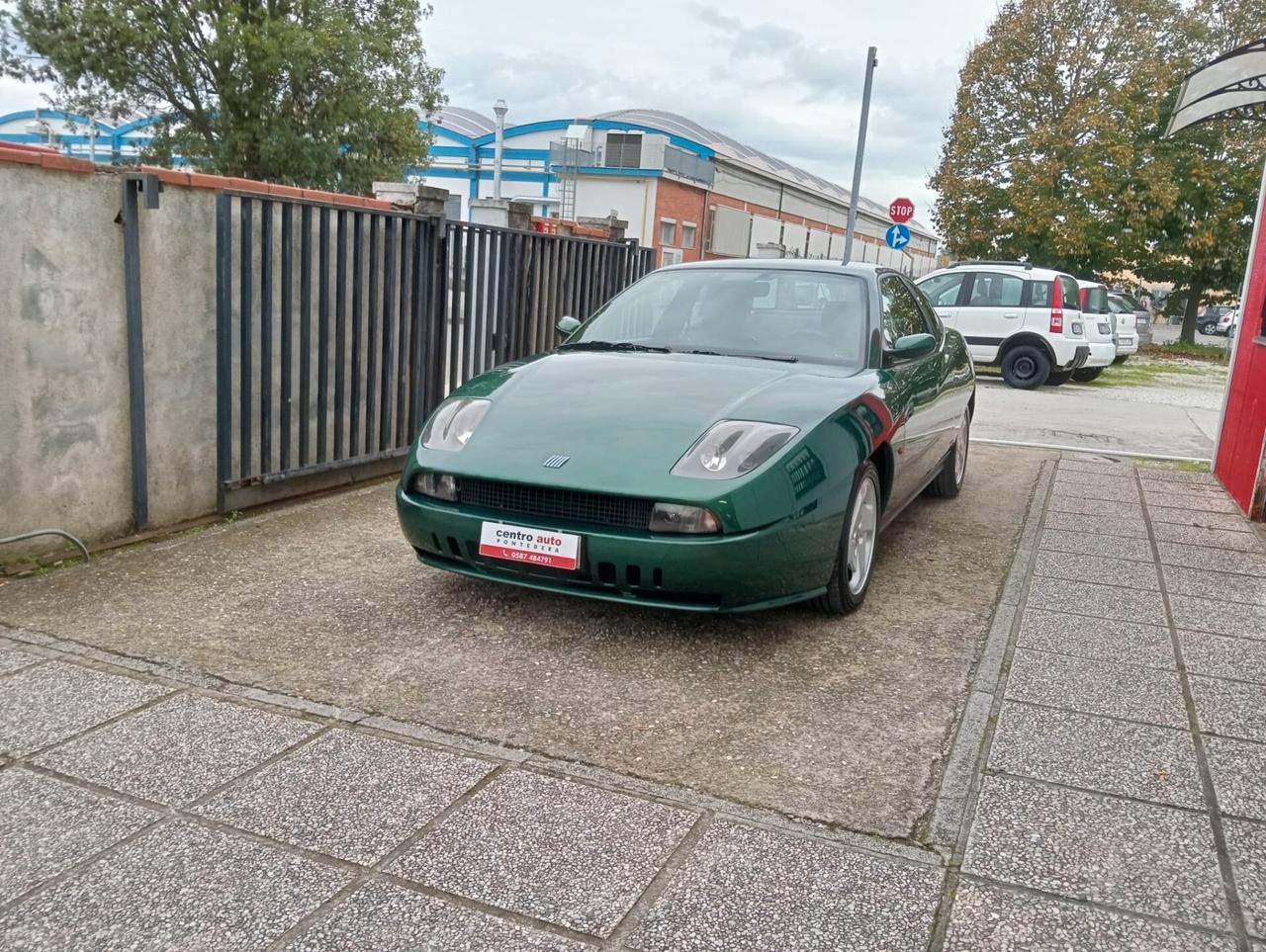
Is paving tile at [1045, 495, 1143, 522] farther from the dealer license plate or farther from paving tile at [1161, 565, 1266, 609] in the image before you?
the dealer license plate

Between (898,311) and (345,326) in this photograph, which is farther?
(345,326)

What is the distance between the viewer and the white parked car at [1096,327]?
Answer: 16609mm

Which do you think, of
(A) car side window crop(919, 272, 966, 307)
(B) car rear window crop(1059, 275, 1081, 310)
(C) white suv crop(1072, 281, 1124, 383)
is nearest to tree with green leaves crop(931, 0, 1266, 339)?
(C) white suv crop(1072, 281, 1124, 383)

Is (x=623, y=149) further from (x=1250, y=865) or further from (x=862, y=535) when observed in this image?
(x=1250, y=865)

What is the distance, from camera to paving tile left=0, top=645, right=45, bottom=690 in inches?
138

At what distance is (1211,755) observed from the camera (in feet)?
10.4

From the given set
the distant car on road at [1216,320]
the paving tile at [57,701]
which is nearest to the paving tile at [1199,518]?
the paving tile at [57,701]

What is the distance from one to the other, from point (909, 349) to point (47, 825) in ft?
12.7

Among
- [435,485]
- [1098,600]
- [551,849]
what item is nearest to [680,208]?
[1098,600]

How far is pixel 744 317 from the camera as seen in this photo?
5098 mm

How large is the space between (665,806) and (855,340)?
2.75 metres

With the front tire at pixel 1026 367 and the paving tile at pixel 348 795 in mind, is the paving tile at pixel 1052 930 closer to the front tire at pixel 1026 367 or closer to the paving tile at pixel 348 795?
the paving tile at pixel 348 795

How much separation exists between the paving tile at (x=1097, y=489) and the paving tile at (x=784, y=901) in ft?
17.1

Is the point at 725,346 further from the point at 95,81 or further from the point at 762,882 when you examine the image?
the point at 95,81
